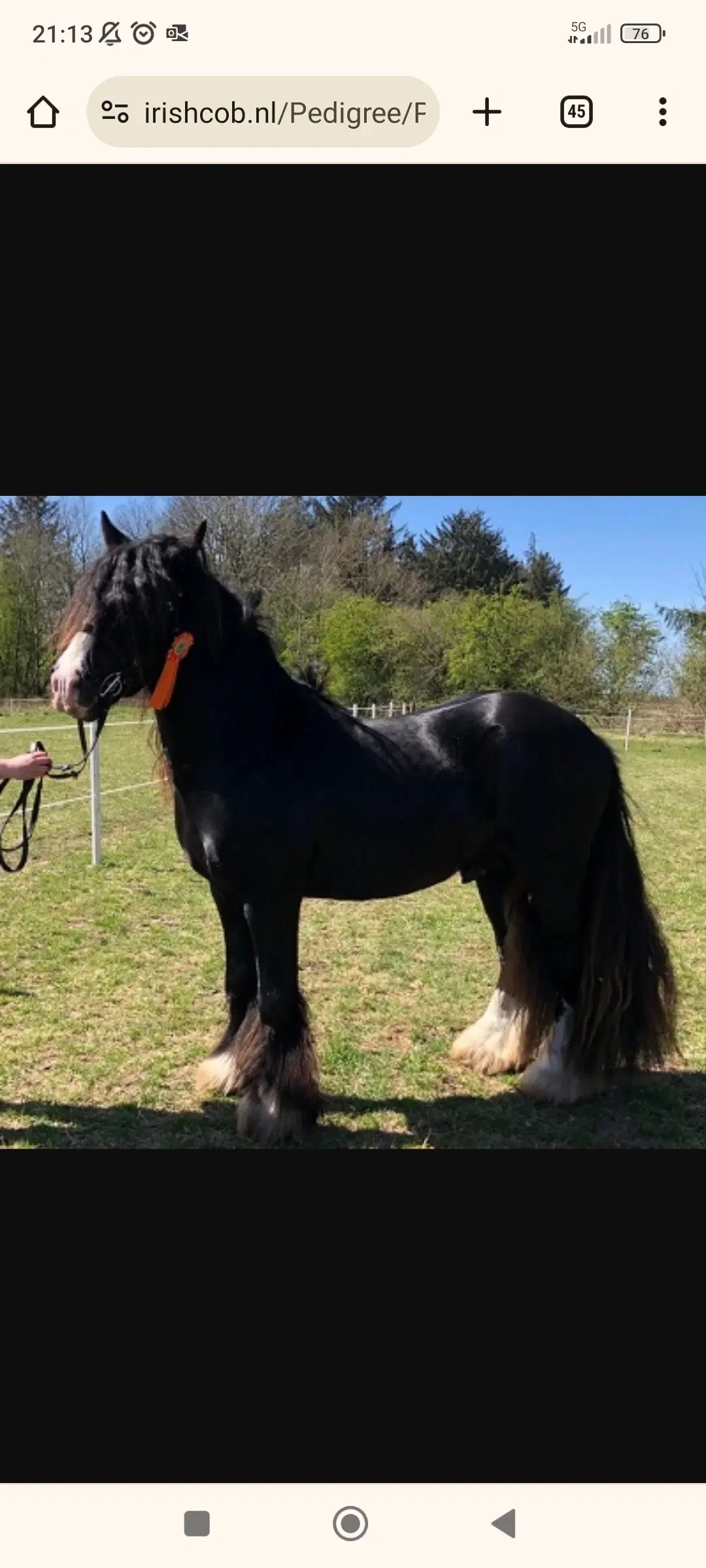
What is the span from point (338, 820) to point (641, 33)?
2.02 metres

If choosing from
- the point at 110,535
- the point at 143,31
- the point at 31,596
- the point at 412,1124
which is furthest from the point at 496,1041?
the point at 31,596

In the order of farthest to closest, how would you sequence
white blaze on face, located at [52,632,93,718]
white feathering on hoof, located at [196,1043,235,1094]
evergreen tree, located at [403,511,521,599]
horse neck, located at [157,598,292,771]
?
evergreen tree, located at [403,511,521,599] < white feathering on hoof, located at [196,1043,235,1094] < horse neck, located at [157,598,292,771] < white blaze on face, located at [52,632,93,718]

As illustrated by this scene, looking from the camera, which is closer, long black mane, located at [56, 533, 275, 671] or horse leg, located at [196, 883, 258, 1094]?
long black mane, located at [56, 533, 275, 671]

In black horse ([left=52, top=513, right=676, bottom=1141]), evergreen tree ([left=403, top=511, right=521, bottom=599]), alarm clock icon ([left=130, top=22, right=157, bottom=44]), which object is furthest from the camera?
evergreen tree ([left=403, top=511, right=521, bottom=599])

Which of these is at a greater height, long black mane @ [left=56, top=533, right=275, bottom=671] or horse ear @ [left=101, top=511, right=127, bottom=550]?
horse ear @ [left=101, top=511, right=127, bottom=550]

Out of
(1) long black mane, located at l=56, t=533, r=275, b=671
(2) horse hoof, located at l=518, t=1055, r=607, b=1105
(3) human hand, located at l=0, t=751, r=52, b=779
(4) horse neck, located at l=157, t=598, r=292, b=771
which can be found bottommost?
(2) horse hoof, located at l=518, t=1055, r=607, b=1105

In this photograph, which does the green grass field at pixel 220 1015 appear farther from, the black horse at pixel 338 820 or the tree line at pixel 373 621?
the tree line at pixel 373 621

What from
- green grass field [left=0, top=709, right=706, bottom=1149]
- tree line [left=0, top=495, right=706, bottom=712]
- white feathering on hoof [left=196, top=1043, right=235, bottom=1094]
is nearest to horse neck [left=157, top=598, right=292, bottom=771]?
green grass field [left=0, top=709, right=706, bottom=1149]

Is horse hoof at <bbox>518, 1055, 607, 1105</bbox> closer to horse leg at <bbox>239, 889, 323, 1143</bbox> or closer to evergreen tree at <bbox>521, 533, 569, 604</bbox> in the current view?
horse leg at <bbox>239, 889, 323, 1143</bbox>

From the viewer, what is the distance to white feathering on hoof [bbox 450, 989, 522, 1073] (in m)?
3.30

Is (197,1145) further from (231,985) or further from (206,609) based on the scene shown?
(206,609)

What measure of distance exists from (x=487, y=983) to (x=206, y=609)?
2894 mm

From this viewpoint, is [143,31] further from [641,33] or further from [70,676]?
[70,676]

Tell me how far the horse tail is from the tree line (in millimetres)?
6665
